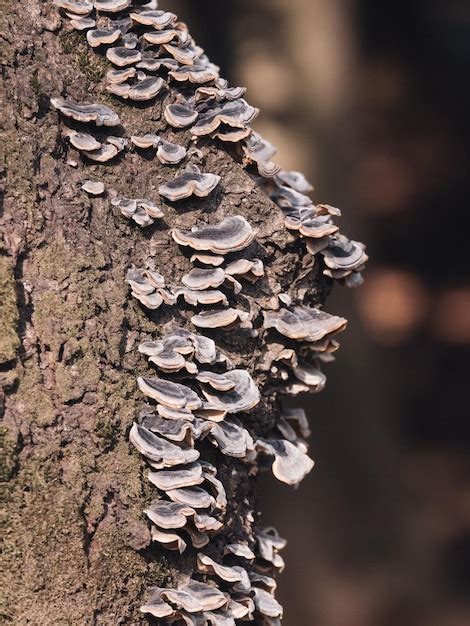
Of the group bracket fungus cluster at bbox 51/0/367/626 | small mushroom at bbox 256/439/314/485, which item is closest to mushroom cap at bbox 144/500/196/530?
bracket fungus cluster at bbox 51/0/367/626

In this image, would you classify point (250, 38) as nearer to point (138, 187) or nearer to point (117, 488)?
point (138, 187)

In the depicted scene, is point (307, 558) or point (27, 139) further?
point (307, 558)

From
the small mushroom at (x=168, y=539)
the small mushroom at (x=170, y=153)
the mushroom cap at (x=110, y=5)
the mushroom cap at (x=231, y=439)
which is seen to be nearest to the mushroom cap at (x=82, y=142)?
the small mushroom at (x=170, y=153)

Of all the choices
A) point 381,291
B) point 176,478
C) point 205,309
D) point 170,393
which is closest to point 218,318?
point 205,309

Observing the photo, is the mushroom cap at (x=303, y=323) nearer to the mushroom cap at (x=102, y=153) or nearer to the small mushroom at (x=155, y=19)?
the mushroom cap at (x=102, y=153)

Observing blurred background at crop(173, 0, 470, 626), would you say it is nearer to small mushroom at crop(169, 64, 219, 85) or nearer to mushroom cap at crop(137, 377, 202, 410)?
small mushroom at crop(169, 64, 219, 85)

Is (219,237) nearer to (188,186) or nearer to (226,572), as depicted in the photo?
(188,186)

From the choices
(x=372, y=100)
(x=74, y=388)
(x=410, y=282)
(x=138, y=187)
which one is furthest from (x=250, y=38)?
(x=74, y=388)
